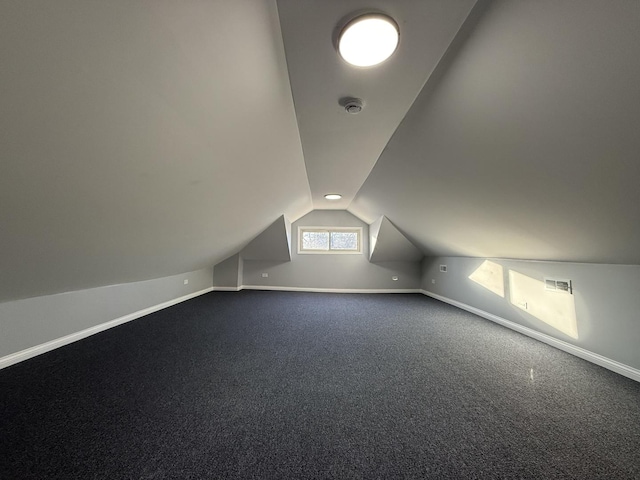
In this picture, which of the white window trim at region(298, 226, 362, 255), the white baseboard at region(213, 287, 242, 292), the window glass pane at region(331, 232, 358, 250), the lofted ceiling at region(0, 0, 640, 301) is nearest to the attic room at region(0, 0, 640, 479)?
the lofted ceiling at region(0, 0, 640, 301)

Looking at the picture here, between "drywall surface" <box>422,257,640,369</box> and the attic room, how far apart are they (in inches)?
0.9

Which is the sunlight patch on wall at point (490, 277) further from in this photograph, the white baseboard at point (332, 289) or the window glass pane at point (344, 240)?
the window glass pane at point (344, 240)

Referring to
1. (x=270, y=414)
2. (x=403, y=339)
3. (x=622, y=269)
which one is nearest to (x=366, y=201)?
(x=403, y=339)

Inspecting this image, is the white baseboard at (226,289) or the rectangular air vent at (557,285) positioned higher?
the rectangular air vent at (557,285)

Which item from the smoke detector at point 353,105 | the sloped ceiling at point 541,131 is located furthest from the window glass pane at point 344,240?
the smoke detector at point 353,105

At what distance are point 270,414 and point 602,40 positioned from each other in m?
2.52

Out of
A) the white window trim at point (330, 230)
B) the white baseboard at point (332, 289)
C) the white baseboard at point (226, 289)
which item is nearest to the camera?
the white baseboard at point (226, 289)

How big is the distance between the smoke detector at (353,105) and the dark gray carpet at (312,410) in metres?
2.19

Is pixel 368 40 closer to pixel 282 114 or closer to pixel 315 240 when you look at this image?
pixel 282 114

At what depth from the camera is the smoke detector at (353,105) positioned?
1.74 metres

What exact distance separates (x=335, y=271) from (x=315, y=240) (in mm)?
1016

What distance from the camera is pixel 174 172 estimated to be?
71.0 inches

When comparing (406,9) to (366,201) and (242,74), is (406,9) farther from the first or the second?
(366,201)

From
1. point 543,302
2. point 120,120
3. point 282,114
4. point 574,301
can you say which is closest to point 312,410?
point 120,120
